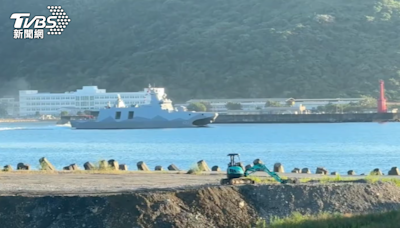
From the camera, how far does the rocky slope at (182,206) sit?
15.0m

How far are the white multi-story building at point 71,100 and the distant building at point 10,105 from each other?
19.0 ft

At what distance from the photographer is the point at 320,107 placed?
125625mm

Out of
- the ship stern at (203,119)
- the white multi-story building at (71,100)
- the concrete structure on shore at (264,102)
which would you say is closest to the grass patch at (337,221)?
the ship stern at (203,119)

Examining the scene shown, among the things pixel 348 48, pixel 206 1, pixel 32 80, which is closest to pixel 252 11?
pixel 206 1

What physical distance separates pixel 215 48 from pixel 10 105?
34.3 metres

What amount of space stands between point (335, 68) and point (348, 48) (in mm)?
6790

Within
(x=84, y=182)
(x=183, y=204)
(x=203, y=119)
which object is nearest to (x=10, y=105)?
(x=203, y=119)

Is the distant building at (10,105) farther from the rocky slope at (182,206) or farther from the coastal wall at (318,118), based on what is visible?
the rocky slope at (182,206)

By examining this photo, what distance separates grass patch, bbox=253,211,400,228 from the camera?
47.3 ft

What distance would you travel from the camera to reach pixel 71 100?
477 ft

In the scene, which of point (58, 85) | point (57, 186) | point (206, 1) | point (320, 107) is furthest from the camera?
point (206, 1)

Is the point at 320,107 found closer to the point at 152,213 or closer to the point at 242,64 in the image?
the point at 242,64

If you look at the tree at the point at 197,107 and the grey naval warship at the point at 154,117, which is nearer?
the grey naval warship at the point at 154,117

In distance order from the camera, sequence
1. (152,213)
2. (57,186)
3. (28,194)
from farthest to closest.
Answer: (57,186) → (28,194) → (152,213)
